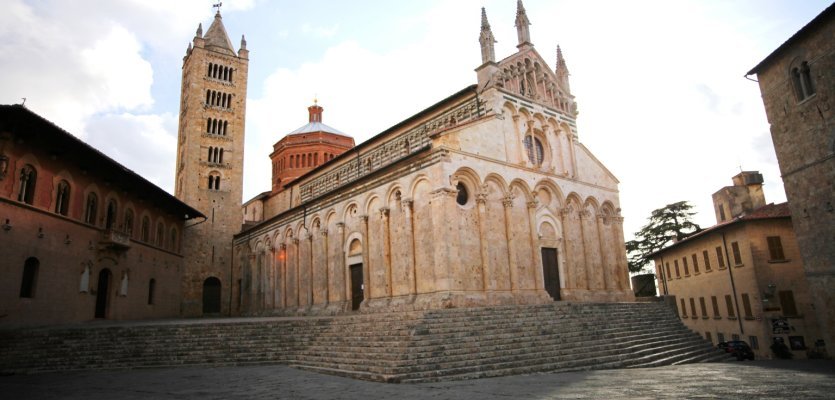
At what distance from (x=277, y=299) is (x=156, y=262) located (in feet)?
Answer: 24.0

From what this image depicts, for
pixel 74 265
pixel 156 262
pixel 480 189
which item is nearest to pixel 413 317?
pixel 480 189

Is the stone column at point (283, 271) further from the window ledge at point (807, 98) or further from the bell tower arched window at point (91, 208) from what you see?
the window ledge at point (807, 98)

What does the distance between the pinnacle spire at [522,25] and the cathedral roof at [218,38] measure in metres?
23.4

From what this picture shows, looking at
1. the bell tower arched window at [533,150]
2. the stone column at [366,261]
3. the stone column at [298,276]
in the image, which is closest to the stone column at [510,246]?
the bell tower arched window at [533,150]

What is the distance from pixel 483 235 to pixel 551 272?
456 centimetres

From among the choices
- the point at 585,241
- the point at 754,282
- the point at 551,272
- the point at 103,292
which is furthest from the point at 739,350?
the point at 103,292

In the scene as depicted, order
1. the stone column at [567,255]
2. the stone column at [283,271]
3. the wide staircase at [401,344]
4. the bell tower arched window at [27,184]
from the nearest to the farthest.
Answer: the wide staircase at [401,344], the bell tower arched window at [27,184], the stone column at [567,255], the stone column at [283,271]

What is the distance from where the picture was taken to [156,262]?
94.2 ft

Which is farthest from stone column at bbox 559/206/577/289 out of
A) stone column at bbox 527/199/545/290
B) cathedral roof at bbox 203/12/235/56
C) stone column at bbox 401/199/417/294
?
cathedral roof at bbox 203/12/235/56

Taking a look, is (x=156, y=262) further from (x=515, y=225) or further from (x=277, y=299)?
(x=515, y=225)

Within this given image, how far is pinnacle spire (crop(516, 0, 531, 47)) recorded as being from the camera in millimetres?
24734

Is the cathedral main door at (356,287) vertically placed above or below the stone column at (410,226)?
below

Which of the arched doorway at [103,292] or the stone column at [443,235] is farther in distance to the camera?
the arched doorway at [103,292]

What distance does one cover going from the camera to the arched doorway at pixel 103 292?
23.5 meters
